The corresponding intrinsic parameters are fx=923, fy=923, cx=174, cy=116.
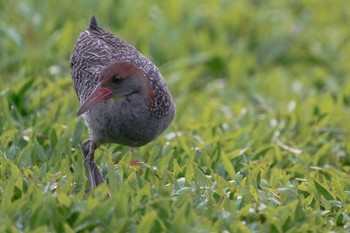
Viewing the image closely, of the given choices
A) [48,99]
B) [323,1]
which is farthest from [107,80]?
[323,1]

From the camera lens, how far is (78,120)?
7.41m

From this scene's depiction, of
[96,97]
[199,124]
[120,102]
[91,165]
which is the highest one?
[96,97]

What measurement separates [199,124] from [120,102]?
2069 mm

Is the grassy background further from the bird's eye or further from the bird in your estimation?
the bird's eye

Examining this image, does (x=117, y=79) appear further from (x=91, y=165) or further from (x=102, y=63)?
(x=102, y=63)

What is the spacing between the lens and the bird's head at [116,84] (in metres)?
5.91

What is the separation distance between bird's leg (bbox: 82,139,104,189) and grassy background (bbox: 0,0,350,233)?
0.08 metres

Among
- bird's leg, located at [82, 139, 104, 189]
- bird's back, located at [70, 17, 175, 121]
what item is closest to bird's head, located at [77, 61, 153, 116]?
bird's back, located at [70, 17, 175, 121]

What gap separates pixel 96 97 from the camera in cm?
591

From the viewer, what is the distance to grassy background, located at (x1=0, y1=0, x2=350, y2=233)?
539 cm

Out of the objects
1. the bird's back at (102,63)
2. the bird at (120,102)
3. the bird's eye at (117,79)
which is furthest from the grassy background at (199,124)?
the bird's eye at (117,79)

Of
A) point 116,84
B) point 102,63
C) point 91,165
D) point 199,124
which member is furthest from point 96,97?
point 199,124

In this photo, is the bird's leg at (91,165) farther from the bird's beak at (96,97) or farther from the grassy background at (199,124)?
the bird's beak at (96,97)

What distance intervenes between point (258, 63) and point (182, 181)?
15.3 ft
